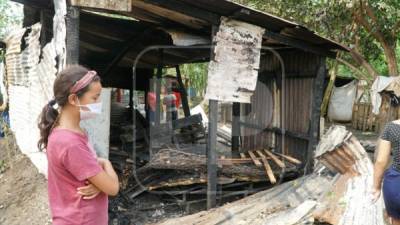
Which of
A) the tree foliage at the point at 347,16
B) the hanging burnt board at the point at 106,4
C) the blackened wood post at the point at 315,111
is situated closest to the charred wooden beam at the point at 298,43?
the blackened wood post at the point at 315,111

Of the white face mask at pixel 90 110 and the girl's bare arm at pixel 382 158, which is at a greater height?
the white face mask at pixel 90 110

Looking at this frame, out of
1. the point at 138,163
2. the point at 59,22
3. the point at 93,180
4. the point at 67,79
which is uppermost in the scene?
the point at 59,22

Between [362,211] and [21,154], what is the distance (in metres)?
6.81

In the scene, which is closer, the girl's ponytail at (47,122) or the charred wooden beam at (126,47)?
the girl's ponytail at (47,122)

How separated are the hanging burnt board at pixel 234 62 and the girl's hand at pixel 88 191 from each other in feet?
12.3

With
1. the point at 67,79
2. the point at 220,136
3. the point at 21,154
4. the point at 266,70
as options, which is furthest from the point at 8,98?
the point at 67,79

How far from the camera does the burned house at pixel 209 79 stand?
536cm

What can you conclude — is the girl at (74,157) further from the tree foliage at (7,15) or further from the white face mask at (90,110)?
the tree foliage at (7,15)

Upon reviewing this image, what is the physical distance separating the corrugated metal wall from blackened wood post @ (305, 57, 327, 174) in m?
0.12

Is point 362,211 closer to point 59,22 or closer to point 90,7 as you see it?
point 90,7

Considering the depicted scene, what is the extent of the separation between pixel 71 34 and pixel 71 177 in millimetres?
2795

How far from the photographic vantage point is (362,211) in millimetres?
4367

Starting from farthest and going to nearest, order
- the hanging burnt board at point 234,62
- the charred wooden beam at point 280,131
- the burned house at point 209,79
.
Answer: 1. the charred wooden beam at point 280,131
2. the hanging burnt board at point 234,62
3. the burned house at point 209,79

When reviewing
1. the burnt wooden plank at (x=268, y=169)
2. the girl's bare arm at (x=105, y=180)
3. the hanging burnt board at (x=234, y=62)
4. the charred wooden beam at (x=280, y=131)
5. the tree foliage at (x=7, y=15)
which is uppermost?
the tree foliage at (x=7, y=15)
